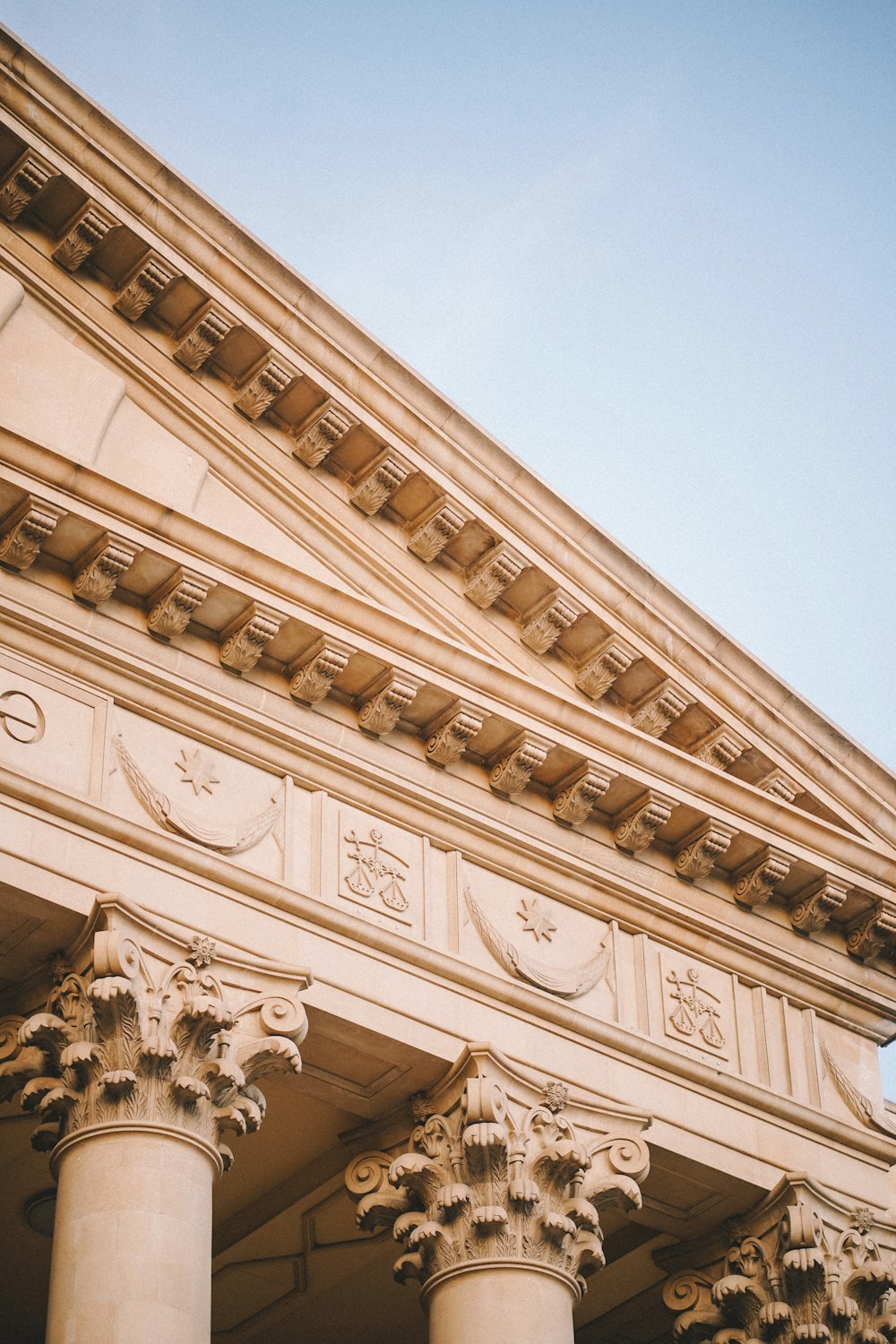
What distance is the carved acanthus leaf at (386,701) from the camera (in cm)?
1995

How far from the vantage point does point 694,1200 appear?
2102cm

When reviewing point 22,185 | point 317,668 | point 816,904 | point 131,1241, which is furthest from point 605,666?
point 131,1241

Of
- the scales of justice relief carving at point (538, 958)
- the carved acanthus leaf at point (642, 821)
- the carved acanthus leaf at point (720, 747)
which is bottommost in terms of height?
the scales of justice relief carving at point (538, 958)

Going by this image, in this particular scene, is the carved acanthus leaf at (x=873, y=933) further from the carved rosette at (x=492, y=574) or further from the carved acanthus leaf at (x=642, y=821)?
the carved rosette at (x=492, y=574)

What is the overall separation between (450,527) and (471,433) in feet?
3.44

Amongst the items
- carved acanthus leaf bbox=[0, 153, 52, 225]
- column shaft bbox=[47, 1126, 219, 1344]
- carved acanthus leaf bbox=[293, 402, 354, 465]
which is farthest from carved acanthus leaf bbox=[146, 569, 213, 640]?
carved acanthus leaf bbox=[0, 153, 52, 225]

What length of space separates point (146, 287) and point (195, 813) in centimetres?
600

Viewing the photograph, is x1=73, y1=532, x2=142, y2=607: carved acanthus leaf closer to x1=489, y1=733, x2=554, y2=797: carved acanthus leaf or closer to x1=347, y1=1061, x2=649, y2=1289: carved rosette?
x1=489, y1=733, x2=554, y2=797: carved acanthus leaf

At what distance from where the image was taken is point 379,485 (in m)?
22.4

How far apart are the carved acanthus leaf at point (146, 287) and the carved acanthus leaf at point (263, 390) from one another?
50.5 inches

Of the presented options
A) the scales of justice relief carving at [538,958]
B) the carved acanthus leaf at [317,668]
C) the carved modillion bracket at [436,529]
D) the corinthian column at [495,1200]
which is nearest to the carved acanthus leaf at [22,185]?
the carved modillion bracket at [436,529]

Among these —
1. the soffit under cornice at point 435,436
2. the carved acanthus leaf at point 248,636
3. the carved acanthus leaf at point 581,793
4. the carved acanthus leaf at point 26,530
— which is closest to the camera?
the carved acanthus leaf at point 26,530

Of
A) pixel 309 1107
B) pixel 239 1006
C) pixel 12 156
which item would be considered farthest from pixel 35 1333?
pixel 12 156

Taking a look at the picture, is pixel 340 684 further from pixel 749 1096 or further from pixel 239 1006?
pixel 749 1096
